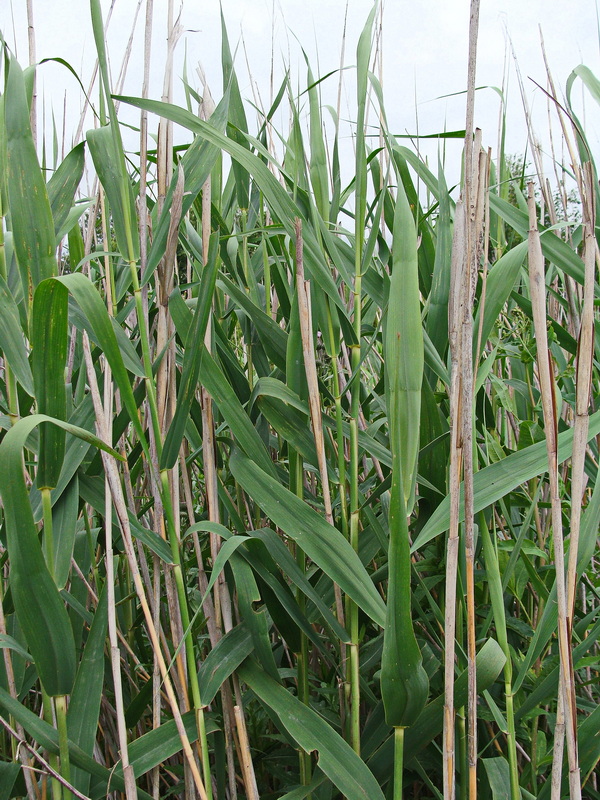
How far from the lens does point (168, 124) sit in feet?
2.68

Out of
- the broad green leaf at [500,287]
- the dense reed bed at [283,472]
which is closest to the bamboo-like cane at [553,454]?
the dense reed bed at [283,472]

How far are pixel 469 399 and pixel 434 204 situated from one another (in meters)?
0.48

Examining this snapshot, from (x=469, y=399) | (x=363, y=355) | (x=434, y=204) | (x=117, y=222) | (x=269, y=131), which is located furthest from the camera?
(x=269, y=131)

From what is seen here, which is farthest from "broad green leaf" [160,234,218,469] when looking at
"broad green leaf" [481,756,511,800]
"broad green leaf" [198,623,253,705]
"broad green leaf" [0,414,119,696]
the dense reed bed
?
"broad green leaf" [481,756,511,800]

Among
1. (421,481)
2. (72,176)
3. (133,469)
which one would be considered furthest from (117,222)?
(421,481)

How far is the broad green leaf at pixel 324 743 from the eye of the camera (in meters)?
0.68

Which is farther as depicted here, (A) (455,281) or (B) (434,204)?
(B) (434,204)

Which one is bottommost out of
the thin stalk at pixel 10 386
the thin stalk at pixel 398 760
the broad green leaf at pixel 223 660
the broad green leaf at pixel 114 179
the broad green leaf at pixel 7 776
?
the broad green leaf at pixel 7 776

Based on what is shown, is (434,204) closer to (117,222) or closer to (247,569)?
(117,222)

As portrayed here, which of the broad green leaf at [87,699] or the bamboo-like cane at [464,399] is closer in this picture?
the bamboo-like cane at [464,399]

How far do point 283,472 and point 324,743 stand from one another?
336 millimetres

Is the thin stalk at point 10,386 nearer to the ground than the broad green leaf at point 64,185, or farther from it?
nearer to the ground

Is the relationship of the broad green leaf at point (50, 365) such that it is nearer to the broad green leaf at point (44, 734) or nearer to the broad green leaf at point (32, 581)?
the broad green leaf at point (32, 581)

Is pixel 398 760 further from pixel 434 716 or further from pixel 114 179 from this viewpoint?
pixel 114 179
